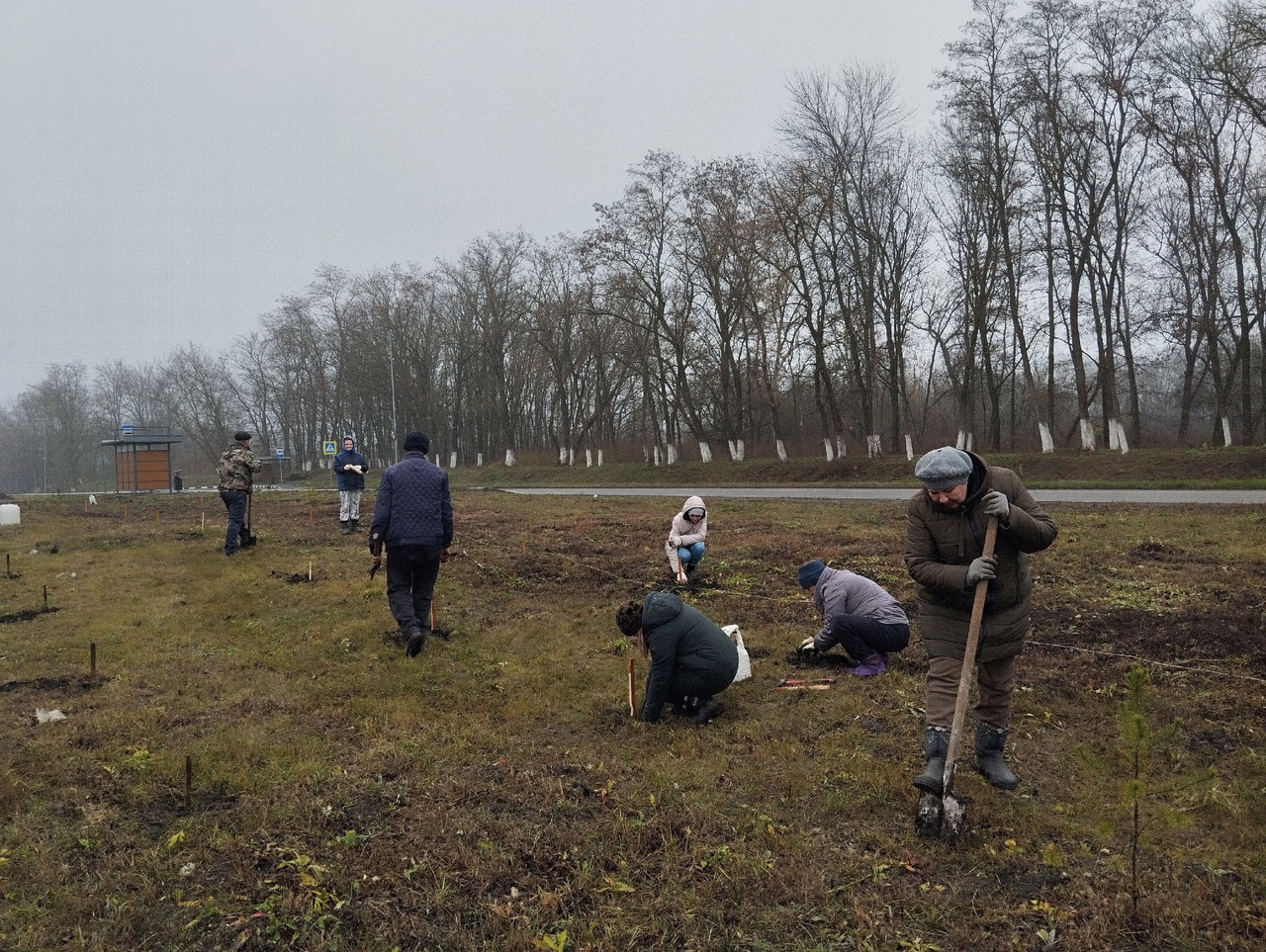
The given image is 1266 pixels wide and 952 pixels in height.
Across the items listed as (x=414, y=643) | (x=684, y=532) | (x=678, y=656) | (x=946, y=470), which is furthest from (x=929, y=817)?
(x=684, y=532)

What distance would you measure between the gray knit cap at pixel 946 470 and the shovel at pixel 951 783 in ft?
0.84

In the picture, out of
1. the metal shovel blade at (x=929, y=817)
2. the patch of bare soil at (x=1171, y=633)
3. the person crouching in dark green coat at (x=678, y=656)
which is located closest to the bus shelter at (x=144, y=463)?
the person crouching in dark green coat at (x=678, y=656)

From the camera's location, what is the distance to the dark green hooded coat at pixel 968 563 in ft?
13.7

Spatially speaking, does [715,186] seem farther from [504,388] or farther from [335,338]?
[335,338]

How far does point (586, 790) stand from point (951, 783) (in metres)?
1.89

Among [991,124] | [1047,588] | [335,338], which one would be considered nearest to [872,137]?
[991,124]

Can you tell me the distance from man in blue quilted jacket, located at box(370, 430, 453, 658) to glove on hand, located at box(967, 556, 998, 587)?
4.93 metres

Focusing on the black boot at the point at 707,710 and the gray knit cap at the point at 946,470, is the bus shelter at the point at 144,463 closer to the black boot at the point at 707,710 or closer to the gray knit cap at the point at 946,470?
the black boot at the point at 707,710

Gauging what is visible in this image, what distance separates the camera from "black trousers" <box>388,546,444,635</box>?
7520 mm

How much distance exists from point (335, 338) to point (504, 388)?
17983 mm

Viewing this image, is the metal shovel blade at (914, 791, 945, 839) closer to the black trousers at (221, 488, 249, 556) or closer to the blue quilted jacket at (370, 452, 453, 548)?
the blue quilted jacket at (370, 452, 453, 548)

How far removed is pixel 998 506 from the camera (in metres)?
3.98

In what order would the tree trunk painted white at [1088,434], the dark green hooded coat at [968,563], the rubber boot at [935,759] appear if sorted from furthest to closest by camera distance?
1. the tree trunk painted white at [1088,434]
2. the dark green hooded coat at [968,563]
3. the rubber boot at [935,759]

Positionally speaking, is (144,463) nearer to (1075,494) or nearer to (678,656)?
(1075,494)
